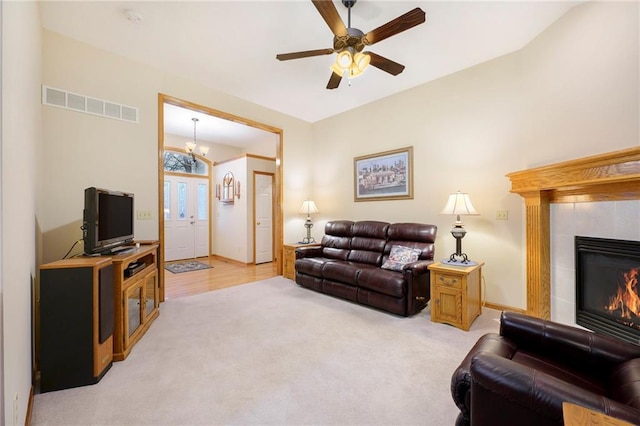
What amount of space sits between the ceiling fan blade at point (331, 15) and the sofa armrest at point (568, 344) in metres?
2.38

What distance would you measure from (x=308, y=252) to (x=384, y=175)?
5.75ft

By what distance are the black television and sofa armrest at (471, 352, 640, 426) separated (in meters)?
2.67

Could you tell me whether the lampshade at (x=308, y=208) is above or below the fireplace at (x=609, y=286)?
above

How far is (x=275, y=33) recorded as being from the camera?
106 inches

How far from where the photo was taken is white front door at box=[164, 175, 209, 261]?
6.19 meters

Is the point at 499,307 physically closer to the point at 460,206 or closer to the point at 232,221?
the point at 460,206

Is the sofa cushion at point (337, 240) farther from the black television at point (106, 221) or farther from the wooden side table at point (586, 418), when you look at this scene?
the wooden side table at point (586, 418)

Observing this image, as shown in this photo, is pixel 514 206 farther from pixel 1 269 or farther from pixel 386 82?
pixel 1 269

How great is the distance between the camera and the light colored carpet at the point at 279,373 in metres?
1.53

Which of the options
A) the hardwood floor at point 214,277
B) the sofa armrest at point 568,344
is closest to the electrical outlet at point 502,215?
the sofa armrest at point 568,344

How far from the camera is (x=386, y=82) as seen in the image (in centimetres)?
373

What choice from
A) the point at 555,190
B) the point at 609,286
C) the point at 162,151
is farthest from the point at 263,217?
the point at 609,286

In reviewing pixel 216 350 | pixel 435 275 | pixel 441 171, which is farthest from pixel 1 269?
pixel 441 171

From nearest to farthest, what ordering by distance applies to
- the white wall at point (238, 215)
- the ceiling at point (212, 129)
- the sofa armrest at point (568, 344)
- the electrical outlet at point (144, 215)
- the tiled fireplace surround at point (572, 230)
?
the sofa armrest at point (568, 344) → the tiled fireplace surround at point (572, 230) → the electrical outlet at point (144, 215) → the ceiling at point (212, 129) → the white wall at point (238, 215)
